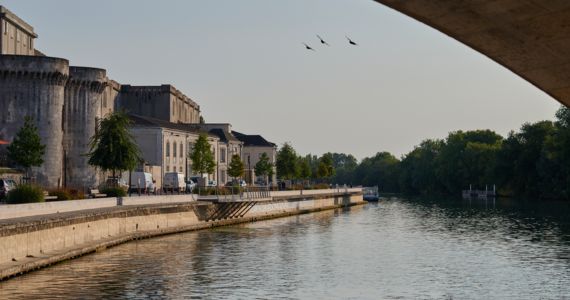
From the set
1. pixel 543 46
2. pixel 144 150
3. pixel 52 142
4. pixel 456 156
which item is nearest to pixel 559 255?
pixel 543 46

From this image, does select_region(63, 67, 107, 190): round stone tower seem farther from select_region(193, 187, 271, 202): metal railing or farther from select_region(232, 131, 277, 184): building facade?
select_region(232, 131, 277, 184): building facade

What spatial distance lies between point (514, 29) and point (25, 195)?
39181mm

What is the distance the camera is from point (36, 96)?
249 ft

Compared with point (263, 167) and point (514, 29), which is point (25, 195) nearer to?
point (514, 29)

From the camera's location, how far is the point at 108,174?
3538 inches

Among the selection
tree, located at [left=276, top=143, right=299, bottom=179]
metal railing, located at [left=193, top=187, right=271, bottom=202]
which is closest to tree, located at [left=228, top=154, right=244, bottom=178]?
tree, located at [left=276, top=143, right=299, bottom=179]

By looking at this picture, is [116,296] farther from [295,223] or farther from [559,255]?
[295,223]

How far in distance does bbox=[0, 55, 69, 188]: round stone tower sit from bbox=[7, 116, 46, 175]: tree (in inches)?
238

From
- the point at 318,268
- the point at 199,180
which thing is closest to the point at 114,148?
the point at 318,268

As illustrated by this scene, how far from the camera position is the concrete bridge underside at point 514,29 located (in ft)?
36.6

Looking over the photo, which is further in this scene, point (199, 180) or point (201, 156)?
point (199, 180)

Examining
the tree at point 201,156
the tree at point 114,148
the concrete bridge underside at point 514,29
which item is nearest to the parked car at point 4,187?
the tree at point 114,148

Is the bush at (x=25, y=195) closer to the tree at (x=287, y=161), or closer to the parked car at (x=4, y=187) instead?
the parked car at (x=4, y=187)

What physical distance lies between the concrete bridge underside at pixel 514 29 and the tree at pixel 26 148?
60389mm
